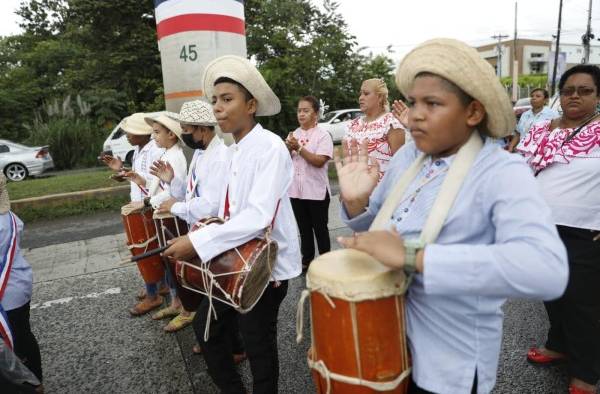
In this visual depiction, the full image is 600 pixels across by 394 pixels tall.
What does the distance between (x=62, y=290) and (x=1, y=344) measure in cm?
268

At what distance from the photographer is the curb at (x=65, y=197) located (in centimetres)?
731

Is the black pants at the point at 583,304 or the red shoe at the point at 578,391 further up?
the black pants at the point at 583,304

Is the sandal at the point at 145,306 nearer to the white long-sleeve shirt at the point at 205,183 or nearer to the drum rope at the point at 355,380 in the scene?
the white long-sleeve shirt at the point at 205,183

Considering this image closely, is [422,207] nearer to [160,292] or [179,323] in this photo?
[179,323]

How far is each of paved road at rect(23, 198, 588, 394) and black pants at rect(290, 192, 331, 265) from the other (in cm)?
42

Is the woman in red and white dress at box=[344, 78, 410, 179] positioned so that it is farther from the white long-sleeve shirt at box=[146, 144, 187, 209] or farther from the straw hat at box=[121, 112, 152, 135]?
the straw hat at box=[121, 112, 152, 135]

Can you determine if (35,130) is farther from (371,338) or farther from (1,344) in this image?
(371,338)

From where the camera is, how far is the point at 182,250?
2.01m

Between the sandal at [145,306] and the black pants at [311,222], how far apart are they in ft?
5.12

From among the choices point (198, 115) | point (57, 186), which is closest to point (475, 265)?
point (198, 115)

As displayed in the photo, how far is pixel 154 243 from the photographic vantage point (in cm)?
362

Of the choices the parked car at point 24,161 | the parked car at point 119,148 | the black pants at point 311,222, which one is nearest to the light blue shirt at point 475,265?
the black pants at point 311,222

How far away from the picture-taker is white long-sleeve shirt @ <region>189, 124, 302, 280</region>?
198 centimetres

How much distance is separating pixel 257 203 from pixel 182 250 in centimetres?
41
